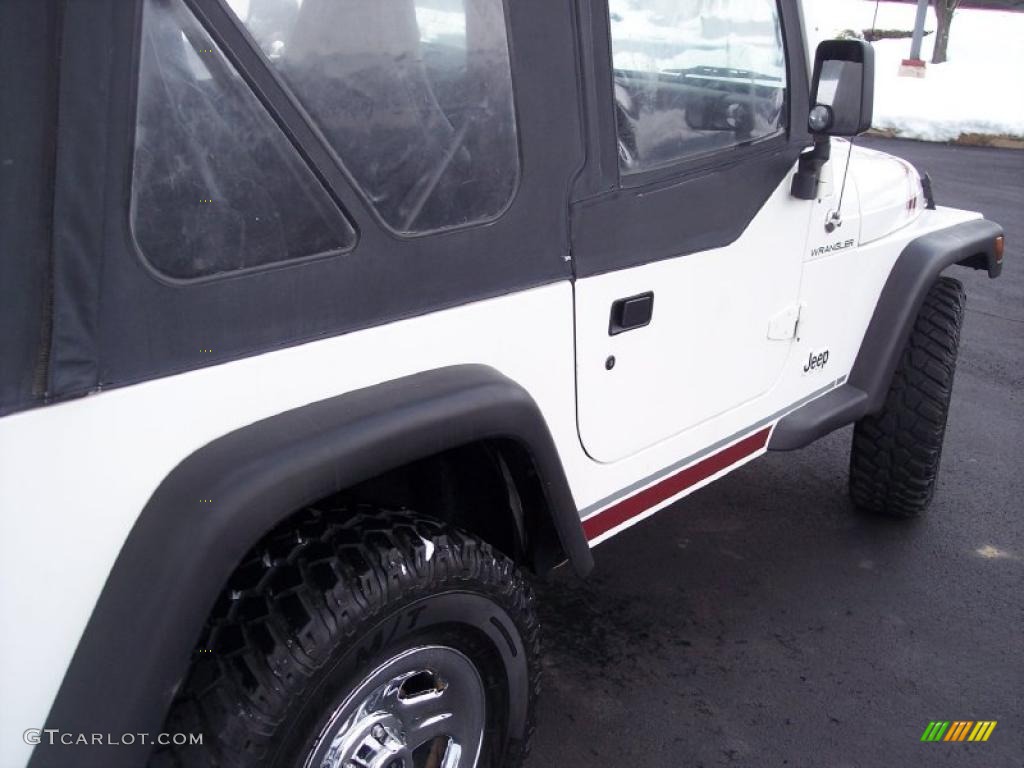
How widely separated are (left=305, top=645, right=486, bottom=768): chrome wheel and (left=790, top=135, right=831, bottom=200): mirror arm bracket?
4.92ft

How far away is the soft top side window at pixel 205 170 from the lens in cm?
141

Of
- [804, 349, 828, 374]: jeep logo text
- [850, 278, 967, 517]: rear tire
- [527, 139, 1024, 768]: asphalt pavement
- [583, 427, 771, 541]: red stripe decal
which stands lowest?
[527, 139, 1024, 768]: asphalt pavement

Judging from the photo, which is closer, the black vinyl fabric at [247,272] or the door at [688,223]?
the black vinyl fabric at [247,272]

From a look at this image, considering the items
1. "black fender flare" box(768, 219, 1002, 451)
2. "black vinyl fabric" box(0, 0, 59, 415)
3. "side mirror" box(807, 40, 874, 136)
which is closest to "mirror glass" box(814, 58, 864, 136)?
"side mirror" box(807, 40, 874, 136)

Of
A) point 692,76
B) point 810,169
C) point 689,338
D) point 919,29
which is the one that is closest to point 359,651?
point 689,338

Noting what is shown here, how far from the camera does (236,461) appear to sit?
1.52 m

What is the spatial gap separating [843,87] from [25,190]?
6.51ft

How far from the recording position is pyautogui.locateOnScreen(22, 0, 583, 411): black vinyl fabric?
1319 millimetres

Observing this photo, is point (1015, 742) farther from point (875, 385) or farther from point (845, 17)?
point (845, 17)

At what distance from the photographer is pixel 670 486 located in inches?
104

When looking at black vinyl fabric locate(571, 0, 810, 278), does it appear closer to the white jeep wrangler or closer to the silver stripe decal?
the white jeep wrangler

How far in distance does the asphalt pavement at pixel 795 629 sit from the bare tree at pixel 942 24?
61.0 feet

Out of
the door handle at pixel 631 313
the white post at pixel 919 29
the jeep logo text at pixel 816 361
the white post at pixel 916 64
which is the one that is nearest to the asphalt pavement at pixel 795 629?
the jeep logo text at pixel 816 361

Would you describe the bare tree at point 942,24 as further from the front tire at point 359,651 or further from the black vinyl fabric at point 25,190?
the black vinyl fabric at point 25,190
